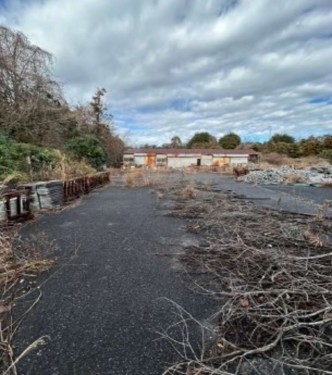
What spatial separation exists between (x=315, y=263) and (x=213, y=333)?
197 centimetres

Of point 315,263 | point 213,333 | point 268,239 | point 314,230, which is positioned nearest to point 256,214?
point 314,230

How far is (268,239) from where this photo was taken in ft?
14.5

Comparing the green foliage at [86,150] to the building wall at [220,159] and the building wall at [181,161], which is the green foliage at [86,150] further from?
the building wall at [220,159]

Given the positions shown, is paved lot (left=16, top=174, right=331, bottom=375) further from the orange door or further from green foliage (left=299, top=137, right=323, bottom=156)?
green foliage (left=299, top=137, right=323, bottom=156)

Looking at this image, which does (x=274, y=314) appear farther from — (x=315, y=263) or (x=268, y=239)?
(x=268, y=239)

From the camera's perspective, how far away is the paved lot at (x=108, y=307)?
1.84 meters

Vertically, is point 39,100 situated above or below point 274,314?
above

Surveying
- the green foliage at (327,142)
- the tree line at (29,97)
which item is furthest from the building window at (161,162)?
the tree line at (29,97)

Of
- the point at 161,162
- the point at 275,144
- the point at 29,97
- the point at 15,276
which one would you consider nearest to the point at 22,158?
the point at 29,97

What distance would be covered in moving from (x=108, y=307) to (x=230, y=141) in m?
52.1

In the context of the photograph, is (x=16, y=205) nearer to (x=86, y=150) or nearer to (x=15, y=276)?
(x=15, y=276)

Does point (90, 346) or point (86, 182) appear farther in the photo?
point (86, 182)

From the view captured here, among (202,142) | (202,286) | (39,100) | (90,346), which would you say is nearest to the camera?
(90,346)

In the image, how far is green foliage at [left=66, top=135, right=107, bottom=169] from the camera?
1523 centimetres
